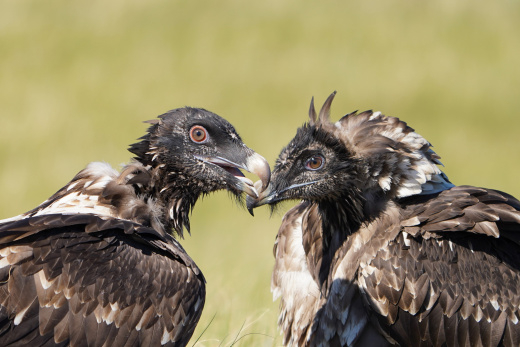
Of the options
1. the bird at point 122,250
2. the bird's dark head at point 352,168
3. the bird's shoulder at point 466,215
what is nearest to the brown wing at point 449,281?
the bird's shoulder at point 466,215

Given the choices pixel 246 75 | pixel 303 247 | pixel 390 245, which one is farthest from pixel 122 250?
pixel 246 75

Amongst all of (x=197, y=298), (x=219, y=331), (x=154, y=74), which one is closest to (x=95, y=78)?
(x=154, y=74)

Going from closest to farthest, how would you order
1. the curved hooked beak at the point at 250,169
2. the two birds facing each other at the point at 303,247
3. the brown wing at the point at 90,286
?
the brown wing at the point at 90,286, the two birds facing each other at the point at 303,247, the curved hooked beak at the point at 250,169

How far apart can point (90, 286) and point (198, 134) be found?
5.26ft

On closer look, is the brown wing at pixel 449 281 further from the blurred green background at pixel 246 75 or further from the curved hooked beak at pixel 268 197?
the blurred green background at pixel 246 75

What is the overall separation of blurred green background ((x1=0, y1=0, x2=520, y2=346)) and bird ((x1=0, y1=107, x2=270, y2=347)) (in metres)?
7.59

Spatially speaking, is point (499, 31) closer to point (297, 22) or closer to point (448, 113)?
point (448, 113)

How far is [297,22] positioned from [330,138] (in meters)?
16.6

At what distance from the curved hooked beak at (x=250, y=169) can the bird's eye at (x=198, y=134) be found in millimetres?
141

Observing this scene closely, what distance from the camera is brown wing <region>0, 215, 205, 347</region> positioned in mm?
5105

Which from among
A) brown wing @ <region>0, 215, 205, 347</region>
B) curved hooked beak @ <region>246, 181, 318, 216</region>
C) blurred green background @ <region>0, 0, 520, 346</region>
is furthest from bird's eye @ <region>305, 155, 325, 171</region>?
blurred green background @ <region>0, 0, 520, 346</region>

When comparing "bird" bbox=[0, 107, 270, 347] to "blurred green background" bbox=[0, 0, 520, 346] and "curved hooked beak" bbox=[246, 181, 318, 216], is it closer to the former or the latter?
"curved hooked beak" bbox=[246, 181, 318, 216]

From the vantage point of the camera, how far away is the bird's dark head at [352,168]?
6.18m

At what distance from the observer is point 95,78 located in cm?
1973
